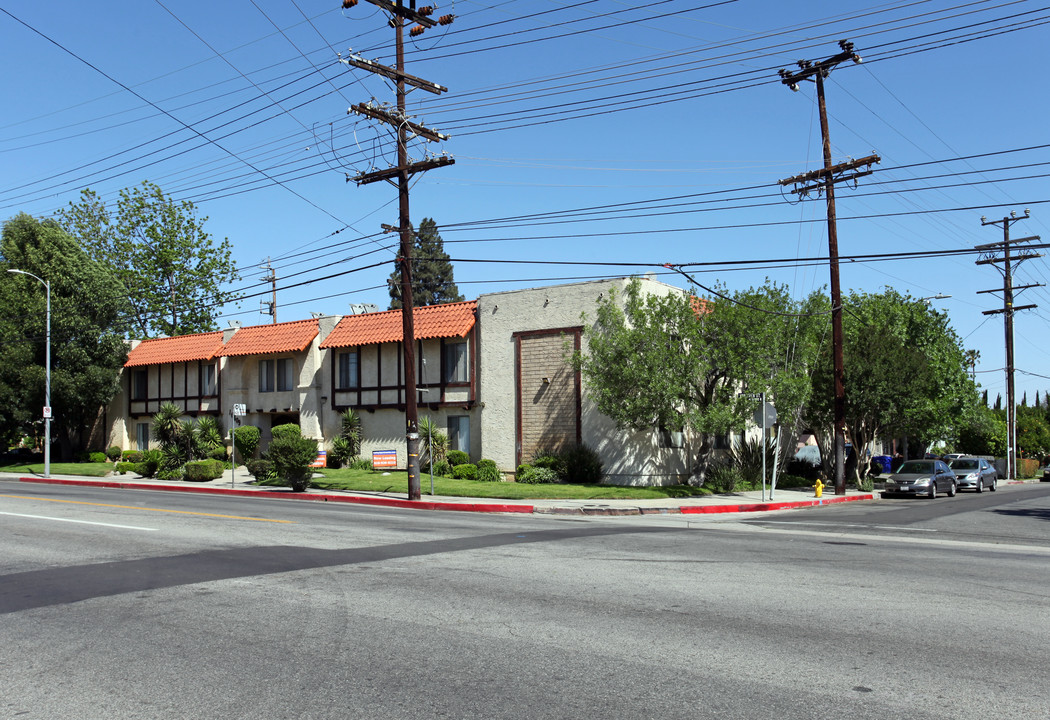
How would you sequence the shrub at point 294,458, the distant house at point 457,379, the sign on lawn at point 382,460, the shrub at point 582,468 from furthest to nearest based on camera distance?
the sign on lawn at point 382,460 → the distant house at point 457,379 → the shrub at point 582,468 → the shrub at point 294,458

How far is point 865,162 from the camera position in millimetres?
27984

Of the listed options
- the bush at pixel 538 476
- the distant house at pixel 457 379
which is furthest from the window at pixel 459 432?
the bush at pixel 538 476

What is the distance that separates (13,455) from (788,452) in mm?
43164

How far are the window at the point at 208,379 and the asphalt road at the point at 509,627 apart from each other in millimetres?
28189

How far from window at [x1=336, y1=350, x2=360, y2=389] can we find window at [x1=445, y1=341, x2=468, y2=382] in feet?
15.5

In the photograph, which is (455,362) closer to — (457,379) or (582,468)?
(457,379)

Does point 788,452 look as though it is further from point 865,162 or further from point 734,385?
point 865,162

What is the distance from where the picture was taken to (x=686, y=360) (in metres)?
26.4

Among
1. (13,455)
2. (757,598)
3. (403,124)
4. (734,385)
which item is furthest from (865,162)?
(13,455)

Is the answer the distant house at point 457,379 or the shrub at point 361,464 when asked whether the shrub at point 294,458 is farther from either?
the shrub at point 361,464

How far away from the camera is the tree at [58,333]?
42156 millimetres

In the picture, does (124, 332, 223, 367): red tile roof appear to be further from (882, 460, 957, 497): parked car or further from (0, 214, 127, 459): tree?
(882, 460, 957, 497): parked car

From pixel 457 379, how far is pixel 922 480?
1779 centimetres

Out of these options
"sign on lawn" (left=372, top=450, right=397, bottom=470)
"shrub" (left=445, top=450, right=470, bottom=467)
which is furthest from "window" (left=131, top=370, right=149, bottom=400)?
"shrub" (left=445, top=450, right=470, bottom=467)
